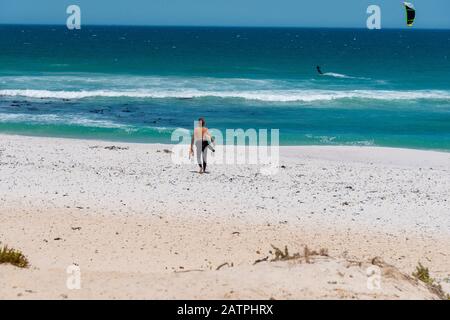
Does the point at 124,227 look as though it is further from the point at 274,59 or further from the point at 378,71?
the point at 274,59

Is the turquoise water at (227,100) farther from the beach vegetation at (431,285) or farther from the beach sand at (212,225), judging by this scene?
the beach vegetation at (431,285)

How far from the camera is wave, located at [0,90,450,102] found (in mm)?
37656

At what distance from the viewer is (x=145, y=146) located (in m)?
23.1

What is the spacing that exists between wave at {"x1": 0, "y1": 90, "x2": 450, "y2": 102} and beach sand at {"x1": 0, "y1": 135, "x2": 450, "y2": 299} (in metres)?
17.9

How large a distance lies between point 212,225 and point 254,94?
2729cm

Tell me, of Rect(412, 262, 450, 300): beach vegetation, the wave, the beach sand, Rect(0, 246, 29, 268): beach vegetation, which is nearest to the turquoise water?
the wave

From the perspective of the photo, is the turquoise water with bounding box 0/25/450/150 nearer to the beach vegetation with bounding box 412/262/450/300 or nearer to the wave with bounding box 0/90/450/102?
the wave with bounding box 0/90/450/102

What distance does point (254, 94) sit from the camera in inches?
1549

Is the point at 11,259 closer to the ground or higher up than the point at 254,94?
closer to the ground

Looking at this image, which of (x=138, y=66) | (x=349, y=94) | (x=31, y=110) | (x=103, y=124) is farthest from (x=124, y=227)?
(x=138, y=66)

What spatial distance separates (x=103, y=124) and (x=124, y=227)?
16624mm

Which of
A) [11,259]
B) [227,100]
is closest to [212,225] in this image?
[11,259]

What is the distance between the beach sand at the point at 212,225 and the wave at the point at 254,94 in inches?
704

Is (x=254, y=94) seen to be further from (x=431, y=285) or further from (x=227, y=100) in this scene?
(x=431, y=285)
